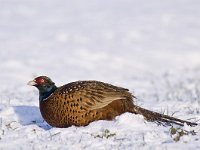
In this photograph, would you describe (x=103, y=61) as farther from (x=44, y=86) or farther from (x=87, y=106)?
(x=87, y=106)

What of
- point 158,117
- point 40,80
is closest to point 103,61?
point 40,80

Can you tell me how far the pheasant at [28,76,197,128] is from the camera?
6945 millimetres

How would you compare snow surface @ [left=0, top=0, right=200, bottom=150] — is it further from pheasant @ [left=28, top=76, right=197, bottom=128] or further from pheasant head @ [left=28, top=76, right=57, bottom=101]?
pheasant head @ [left=28, top=76, right=57, bottom=101]

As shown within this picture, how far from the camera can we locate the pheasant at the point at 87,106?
695 centimetres

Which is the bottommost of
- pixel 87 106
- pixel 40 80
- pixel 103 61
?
pixel 87 106

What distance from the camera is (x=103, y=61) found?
762 inches

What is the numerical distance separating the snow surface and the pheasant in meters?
0.16

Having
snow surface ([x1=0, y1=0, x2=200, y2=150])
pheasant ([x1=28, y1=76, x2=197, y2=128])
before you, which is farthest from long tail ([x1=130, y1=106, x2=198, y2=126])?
snow surface ([x1=0, y1=0, x2=200, y2=150])

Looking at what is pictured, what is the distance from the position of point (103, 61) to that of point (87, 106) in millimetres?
12416

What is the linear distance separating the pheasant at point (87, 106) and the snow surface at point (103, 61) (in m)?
0.16

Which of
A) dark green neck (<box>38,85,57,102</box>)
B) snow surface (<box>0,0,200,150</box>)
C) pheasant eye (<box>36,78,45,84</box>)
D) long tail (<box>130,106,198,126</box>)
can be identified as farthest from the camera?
pheasant eye (<box>36,78,45,84</box>)

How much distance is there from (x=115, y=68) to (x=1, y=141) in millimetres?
12339

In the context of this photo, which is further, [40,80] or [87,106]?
[40,80]

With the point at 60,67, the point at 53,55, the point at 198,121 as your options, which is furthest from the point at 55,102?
the point at 53,55
